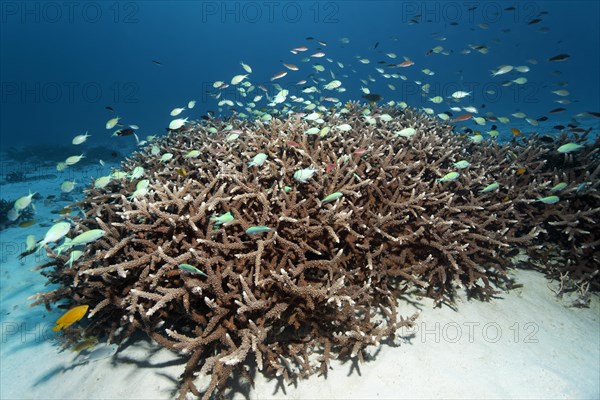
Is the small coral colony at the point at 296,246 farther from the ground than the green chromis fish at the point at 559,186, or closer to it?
closer to it

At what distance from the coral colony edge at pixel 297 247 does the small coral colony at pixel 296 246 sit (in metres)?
0.02

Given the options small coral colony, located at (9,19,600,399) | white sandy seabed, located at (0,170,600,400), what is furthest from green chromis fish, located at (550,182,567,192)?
white sandy seabed, located at (0,170,600,400)

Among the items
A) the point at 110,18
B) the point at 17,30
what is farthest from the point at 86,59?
the point at 110,18

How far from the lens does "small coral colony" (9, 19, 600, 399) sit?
2.86 meters

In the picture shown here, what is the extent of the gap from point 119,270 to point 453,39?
170 m

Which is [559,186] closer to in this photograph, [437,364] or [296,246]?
[437,364]

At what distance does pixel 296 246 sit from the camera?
10.0 ft

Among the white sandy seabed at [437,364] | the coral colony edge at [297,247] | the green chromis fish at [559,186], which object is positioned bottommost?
the white sandy seabed at [437,364]

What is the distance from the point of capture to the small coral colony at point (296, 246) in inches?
113

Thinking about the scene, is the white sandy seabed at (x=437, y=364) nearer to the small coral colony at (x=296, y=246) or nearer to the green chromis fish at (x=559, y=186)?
the small coral colony at (x=296, y=246)

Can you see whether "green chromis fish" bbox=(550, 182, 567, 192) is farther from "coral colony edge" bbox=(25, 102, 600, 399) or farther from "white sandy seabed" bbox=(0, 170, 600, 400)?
"white sandy seabed" bbox=(0, 170, 600, 400)

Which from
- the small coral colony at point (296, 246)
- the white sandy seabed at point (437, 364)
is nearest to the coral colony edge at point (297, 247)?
the small coral colony at point (296, 246)

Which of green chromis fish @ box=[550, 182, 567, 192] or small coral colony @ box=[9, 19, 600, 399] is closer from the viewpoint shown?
small coral colony @ box=[9, 19, 600, 399]

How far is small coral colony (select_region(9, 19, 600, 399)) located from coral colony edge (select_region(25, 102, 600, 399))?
0.02 meters
